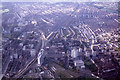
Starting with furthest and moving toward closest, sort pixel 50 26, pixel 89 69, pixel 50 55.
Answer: pixel 50 26 → pixel 50 55 → pixel 89 69

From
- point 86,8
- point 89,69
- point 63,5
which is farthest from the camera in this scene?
point 63,5

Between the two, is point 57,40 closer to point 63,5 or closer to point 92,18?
point 92,18

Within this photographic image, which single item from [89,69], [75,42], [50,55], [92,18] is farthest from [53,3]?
[89,69]

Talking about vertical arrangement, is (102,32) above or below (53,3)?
below

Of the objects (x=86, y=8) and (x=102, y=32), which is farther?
(x=86, y=8)

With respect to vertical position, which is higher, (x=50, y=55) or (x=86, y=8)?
(x=86, y=8)

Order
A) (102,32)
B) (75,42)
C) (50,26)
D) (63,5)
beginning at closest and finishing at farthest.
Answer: (75,42) < (102,32) < (50,26) < (63,5)

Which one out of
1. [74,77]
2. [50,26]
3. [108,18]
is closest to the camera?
[74,77]

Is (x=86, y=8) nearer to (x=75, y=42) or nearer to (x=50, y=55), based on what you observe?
(x=75, y=42)

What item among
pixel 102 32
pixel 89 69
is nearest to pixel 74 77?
pixel 89 69
